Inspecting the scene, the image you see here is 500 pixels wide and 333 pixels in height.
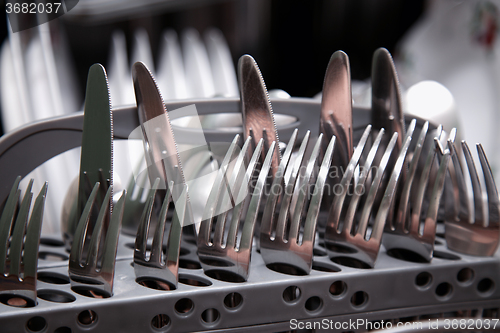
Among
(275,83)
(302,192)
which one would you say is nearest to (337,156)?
(302,192)

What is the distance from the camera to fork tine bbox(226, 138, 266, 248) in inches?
9.1

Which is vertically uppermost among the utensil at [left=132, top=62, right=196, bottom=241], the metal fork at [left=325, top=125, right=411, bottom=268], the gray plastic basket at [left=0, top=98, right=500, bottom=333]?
the utensil at [left=132, top=62, right=196, bottom=241]

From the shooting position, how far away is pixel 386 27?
0.81 metres

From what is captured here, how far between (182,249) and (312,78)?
2.15 ft

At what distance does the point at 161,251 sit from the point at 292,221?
78mm

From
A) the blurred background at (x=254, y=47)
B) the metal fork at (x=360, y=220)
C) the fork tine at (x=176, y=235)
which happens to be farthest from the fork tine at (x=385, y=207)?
the blurred background at (x=254, y=47)

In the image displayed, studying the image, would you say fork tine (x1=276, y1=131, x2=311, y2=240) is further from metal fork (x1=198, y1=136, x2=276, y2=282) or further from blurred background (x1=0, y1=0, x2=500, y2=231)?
blurred background (x1=0, y1=0, x2=500, y2=231)

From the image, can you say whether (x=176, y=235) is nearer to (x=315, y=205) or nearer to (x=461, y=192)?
(x=315, y=205)

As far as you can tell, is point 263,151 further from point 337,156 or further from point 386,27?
point 386,27

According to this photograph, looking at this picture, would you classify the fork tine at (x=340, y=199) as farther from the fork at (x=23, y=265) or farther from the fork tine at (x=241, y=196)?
A: the fork at (x=23, y=265)

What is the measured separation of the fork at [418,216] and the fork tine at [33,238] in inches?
8.2

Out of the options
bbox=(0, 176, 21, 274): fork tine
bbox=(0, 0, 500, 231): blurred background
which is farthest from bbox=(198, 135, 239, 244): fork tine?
bbox=(0, 0, 500, 231): blurred background

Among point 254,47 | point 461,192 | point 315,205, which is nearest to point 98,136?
point 315,205

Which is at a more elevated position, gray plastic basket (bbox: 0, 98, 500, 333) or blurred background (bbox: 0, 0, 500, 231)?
blurred background (bbox: 0, 0, 500, 231)
